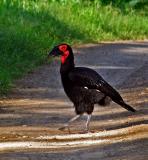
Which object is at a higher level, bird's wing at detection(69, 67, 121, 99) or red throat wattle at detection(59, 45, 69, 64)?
red throat wattle at detection(59, 45, 69, 64)

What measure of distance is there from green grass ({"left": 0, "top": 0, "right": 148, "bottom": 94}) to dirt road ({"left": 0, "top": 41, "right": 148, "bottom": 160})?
1.38 feet

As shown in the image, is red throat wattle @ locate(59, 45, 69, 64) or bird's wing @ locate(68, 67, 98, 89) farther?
red throat wattle @ locate(59, 45, 69, 64)

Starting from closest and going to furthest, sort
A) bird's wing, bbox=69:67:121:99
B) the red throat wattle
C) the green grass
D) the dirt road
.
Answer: the dirt road, bird's wing, bbox=69:67:121:99, the red throat wattle, the green grass

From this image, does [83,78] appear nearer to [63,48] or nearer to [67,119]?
[63,48]

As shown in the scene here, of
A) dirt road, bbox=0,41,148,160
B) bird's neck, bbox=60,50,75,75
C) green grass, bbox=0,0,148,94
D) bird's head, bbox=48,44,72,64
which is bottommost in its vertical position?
green grass, bbox=0,0,148,94

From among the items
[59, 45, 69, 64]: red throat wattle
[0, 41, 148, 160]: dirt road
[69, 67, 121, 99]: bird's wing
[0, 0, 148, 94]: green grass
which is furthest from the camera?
[0, 0, 148, 94]: green grass

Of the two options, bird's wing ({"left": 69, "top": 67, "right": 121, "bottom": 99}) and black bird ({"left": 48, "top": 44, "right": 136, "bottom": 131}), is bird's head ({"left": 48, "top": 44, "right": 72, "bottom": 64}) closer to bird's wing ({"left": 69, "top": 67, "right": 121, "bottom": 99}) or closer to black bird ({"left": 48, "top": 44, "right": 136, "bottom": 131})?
black bird ({"left": 48, "top": 44, "right": 136, "bottom": 131})

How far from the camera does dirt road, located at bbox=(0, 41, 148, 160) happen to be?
8617mm

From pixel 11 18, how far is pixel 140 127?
1262cm

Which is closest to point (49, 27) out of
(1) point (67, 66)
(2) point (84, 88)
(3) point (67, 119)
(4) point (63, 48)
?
(3) point (67, 119)

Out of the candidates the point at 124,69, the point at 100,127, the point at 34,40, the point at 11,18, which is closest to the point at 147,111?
the point at 100,127

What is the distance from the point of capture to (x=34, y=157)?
Answer: 8289 millimetres

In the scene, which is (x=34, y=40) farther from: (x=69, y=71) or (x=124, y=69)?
(x=69, y=71)

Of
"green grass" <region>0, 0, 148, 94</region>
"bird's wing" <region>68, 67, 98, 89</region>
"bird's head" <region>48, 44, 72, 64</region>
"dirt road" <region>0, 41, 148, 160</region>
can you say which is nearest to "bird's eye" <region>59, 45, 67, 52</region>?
"bird's head" <region>48, 44, 72, 64</region>
